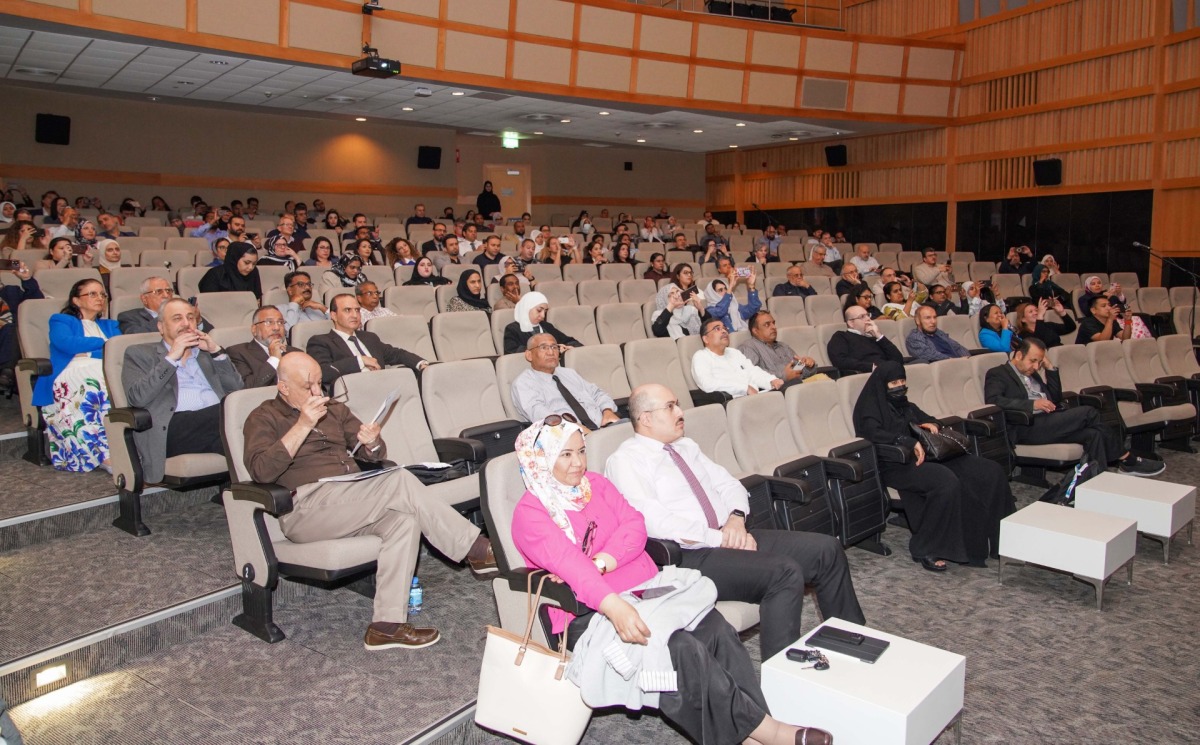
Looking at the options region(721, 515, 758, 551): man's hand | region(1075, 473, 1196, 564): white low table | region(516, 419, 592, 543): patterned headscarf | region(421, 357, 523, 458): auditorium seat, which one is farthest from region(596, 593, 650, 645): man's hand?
region(1075, 473, 1196, 564): white low table

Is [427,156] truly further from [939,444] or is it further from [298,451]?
[298,451]

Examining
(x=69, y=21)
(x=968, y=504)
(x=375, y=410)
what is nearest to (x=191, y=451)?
(x=375, y=410)

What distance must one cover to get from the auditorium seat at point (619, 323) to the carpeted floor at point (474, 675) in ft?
9.64

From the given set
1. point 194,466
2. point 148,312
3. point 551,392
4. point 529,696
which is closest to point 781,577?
point 529,696

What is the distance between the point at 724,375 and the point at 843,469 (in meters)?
1.50

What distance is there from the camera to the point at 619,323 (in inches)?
252

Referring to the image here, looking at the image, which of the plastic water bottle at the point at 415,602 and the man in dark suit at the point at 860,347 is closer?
the plastic water bottle at the point at 415,602

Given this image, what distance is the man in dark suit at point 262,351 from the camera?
3956 millimetres

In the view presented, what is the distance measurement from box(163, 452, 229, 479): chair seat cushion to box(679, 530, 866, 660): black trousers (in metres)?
1.99

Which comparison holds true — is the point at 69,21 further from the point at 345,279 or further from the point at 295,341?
the point at 295,341

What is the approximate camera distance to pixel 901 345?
627 cm

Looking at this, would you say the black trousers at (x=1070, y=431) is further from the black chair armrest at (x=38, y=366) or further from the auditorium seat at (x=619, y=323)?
the black chair armrest at (x=38, y=366)

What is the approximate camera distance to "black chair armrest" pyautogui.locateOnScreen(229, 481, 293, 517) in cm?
276

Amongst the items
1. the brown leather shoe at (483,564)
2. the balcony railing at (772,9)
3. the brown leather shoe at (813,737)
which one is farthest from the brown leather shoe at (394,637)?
the balcony railing at (772,9)
